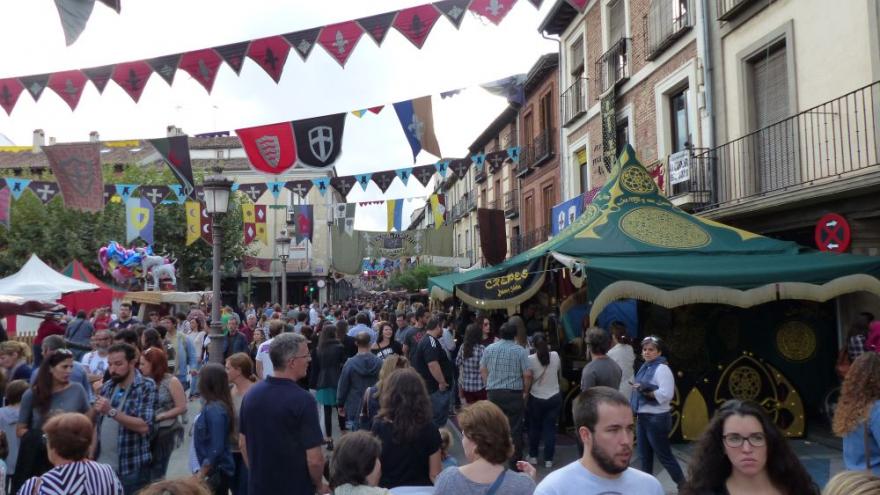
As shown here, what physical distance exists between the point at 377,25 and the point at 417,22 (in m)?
0.60

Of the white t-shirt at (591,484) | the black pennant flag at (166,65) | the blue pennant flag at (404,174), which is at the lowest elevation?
the white t-shirt at (591,484)

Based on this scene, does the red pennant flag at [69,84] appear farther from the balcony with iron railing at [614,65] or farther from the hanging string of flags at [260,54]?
the balcony with iron railing at [614,65]

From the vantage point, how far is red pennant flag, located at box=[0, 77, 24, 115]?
10648 mm

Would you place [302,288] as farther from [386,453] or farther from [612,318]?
[386,453]

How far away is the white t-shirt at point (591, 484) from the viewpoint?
260 cm

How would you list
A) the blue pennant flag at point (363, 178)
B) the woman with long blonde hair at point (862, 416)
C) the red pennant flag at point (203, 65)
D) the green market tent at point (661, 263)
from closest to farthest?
the woman with long blonde hair at point (862, 416), the green market tent at point (661, 263), the red pennant flag at point (203, 65), the blue pennant flag at point (363, 178)

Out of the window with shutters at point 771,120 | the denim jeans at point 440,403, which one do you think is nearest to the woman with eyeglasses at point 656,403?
the denim jeans at point 440,403

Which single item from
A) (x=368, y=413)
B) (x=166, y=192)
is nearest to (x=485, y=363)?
(x=368, y=413)

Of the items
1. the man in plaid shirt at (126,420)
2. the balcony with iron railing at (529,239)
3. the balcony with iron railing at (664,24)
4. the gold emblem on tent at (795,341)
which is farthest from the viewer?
the balcony with iron railing at (529,239)

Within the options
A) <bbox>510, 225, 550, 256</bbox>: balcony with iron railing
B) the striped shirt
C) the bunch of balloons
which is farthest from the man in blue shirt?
the bunch of balloons

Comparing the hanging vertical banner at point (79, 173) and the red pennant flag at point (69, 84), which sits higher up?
the red pennant flag at point (69, 84)

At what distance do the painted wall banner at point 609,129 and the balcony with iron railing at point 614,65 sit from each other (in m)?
0.28

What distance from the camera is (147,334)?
26.0 feet

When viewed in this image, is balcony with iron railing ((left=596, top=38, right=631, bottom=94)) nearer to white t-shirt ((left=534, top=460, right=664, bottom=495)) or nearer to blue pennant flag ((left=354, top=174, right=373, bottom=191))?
blue pennant flag ((left=354, top=174, right=373, bottom=191))
